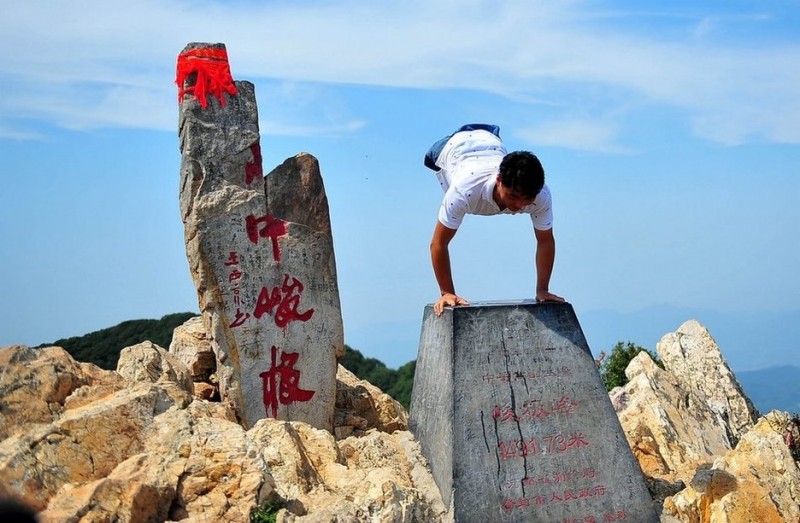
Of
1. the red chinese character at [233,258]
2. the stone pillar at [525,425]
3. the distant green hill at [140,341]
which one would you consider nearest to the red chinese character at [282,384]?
the red chinese character at [233,258]

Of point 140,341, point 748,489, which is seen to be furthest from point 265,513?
point 140,341

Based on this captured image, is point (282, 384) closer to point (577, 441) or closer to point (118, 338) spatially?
point (577, 441)

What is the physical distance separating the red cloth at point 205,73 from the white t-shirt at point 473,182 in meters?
2.05

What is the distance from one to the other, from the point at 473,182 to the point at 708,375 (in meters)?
4.72

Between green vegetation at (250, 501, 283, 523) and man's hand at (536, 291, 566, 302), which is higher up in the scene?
man's hand at (536, 291, 566, 302)

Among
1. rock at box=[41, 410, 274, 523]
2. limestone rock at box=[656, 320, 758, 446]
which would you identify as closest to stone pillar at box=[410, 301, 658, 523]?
rock at box=[41, 410, 274, 523]

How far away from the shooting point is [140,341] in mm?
13609

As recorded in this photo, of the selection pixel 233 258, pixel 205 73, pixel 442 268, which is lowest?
pixel 442 268

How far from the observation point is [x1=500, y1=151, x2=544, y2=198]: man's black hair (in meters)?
5.07

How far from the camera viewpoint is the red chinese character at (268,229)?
6992 millimetres

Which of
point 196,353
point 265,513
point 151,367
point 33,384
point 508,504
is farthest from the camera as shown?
point 196,353

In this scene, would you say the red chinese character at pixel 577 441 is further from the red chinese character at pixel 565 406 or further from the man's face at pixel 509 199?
the man's face at pixel 509 199

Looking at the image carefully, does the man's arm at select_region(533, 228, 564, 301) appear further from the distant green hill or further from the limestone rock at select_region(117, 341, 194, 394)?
the distant green hill

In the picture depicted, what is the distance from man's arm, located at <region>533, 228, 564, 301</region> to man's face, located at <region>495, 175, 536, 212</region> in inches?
13.0
